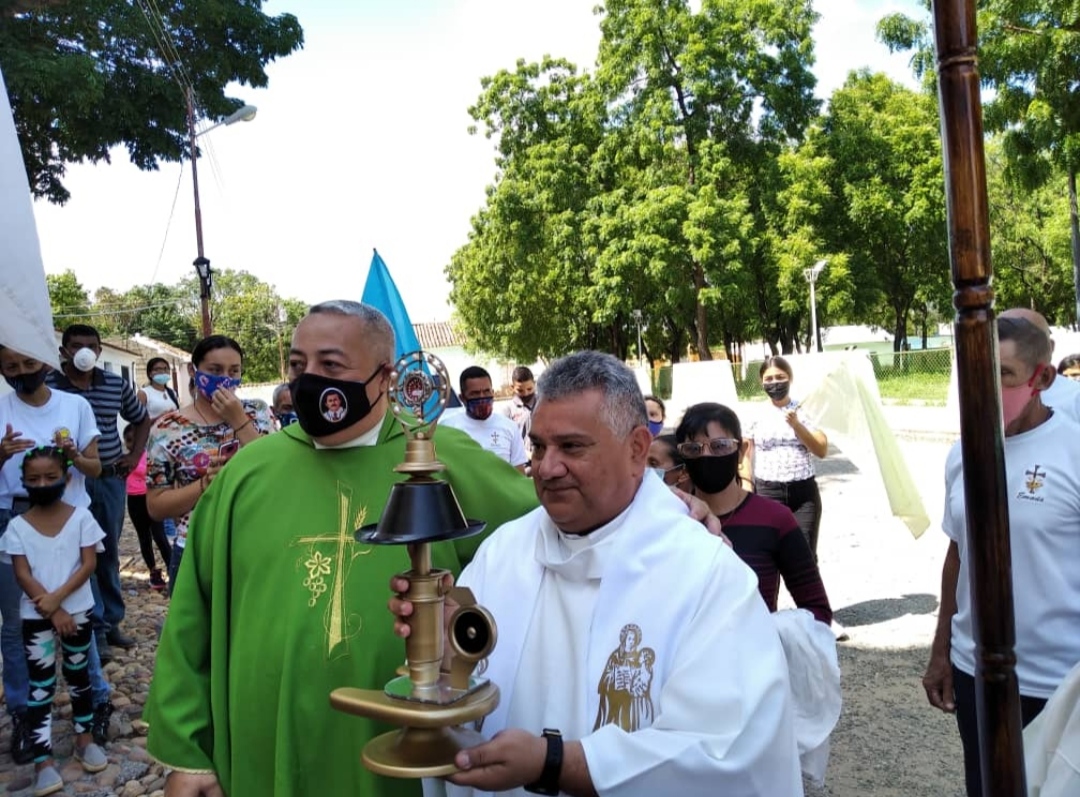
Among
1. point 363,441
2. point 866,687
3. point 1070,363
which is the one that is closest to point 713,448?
point 363,441

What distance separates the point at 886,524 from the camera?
1002cm

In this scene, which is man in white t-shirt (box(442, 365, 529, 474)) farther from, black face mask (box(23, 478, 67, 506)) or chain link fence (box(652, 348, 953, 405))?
chain link fence (box(652, 348, 953, 405))

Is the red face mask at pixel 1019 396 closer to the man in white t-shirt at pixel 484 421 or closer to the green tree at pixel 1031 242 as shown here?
the man in white t-shirt at pixel 484 421

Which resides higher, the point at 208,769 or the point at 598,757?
the point at 598,757

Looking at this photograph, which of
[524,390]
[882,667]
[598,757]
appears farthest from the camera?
[524,390]

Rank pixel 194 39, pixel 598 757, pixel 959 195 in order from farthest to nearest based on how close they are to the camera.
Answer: pixel 194 39 → pixel 598 757 → pixel 959 195

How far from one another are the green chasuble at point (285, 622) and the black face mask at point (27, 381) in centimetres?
309

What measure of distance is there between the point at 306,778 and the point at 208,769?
29 centimetres

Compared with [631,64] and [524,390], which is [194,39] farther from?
[631,64]

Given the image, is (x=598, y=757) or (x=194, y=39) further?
(x=194, y=39)

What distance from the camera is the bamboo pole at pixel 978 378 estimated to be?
5.15 feet

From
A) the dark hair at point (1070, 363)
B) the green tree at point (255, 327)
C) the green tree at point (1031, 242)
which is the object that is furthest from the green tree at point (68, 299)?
the dark hair at point (1070, 363)

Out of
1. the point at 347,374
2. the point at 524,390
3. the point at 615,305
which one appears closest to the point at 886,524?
the point at 524,390

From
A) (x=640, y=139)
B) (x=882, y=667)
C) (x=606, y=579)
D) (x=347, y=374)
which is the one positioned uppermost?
(x=640, y=139)
